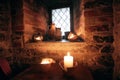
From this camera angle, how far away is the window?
2.70 metres

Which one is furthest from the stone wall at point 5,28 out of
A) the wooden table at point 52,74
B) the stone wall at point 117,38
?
the stone wall at point 117,38

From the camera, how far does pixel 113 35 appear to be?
Result: 1716 mm

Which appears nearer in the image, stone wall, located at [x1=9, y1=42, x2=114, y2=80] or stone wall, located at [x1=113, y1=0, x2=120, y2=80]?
stone wall, located at [x1=113, y1=0, x2=120, y2=80]

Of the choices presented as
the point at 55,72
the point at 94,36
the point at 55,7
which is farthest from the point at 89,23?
the point at 55,7

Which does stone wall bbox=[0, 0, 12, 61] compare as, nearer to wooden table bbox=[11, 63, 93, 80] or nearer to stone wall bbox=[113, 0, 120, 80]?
wooden table bbox=[11, 63, 93, 80]

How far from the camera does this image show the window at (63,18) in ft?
8.86

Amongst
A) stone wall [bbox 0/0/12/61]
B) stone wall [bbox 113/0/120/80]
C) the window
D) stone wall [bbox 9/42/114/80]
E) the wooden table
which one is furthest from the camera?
the window

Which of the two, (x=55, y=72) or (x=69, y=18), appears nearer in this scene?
(x=55, y=72)

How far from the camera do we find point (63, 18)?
8.98ft

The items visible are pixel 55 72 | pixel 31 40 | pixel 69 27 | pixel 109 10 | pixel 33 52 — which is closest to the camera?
pixel 55 72

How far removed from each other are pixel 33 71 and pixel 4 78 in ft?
1.44

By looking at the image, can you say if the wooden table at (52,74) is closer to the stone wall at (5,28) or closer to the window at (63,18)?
the stone wall at (5,28)

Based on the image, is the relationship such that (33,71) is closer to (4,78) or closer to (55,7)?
(4,78)

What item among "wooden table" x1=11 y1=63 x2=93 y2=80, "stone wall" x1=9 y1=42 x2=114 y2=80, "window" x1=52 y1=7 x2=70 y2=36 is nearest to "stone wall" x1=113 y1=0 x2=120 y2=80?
"stone wall" x1=9 y1=42 x2=114 y2=80
